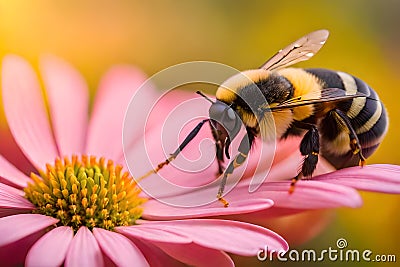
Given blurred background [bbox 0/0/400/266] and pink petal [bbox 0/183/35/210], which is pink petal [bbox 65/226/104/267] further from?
blurred background [bbox 0/0/400/266]

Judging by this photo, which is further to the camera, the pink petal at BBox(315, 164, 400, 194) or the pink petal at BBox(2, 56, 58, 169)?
the pink petal at BBox(2, 56, 58, 169)

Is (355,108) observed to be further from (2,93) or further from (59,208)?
(2,93)

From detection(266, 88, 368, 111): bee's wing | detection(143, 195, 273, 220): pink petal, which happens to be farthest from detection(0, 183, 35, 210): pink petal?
detection(266, 88, 368, 111): bee's wing

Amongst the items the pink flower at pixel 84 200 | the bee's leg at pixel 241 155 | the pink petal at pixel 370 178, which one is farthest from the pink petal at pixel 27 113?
the pink petal at pixel 370 178

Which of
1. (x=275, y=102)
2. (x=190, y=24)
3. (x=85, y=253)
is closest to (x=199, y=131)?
(x=275, y=102)

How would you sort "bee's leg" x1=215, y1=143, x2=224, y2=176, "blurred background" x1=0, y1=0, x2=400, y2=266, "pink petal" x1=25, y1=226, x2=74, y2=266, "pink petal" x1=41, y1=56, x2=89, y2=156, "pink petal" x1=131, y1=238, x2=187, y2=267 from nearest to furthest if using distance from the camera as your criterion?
"pink petal" x1=25, y1=226, x2=74, y2=266
"pink petal" x1=131, y1=238, x2=187, y2=267
"bee's leg" x1=215, y1=143, x2=224, y2=176
"pink petal" x1=41, y1=56, x2=89, y2=156
"blurred background" x1=0, y1=0, x2=400, y2=266

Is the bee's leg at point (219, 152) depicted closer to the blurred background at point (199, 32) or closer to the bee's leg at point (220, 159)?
the bee's leg at point (220, 159)
